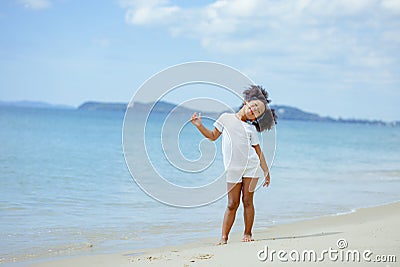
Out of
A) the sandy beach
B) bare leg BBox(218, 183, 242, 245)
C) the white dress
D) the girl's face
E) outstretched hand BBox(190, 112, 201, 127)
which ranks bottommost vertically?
the sandy beach

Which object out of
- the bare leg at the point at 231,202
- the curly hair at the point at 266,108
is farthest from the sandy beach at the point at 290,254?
the curly hair at the point at 266,108

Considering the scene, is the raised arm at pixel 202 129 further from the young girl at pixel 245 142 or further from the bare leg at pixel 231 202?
the bare leg at pixel 231 202

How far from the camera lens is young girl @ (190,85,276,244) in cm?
630

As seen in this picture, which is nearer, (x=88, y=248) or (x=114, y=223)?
(x=88, y=248)

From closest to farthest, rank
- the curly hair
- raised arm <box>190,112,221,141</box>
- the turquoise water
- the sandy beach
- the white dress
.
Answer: the sandy beach, raised arm <box>190,112,221,141</box>, the white dress, the curly hair, the turquoise water

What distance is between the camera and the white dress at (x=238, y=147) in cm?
629

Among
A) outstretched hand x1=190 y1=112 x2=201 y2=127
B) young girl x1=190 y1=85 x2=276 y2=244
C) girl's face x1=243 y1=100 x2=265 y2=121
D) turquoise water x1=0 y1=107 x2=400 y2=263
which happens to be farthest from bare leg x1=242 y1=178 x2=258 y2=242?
turquoise water x1=0 y1=107 x2=400 y2=263

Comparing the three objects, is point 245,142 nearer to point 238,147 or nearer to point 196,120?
point 238,147

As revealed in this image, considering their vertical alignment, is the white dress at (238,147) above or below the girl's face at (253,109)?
below

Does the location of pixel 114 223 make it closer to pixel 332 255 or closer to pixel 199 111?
pixel 199 111

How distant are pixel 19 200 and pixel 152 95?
17.1 ft

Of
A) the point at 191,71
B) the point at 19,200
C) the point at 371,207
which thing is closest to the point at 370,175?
the point at 371,207

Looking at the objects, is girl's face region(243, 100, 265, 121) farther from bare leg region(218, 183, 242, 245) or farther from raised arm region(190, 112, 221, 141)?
bare leg region(218, 183, 242, 245)

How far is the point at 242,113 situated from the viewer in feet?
21.0
